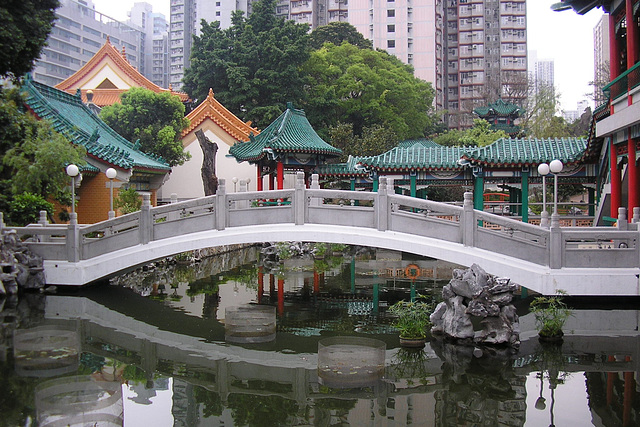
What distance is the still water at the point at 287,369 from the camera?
6836mm

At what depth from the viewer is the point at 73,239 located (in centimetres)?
1325

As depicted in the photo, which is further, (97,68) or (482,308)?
(97,68)

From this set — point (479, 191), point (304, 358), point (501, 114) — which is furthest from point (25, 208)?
point (501, 114)

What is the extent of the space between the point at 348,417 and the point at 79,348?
4779mm

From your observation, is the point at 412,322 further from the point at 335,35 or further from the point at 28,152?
the point at 335,35

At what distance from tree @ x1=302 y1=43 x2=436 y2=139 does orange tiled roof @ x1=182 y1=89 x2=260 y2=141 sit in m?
6.70

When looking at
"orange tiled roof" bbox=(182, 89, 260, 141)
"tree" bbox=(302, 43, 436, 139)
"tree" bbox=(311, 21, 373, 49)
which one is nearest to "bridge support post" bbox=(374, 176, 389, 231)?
"orange tiled roof" bbox=(182, 89, 260, 141)

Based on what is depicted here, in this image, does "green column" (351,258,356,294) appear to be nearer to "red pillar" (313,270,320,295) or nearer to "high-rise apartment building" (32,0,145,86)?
"red pillar" (313,270,320,295)

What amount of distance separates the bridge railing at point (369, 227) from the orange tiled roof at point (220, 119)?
1719cm

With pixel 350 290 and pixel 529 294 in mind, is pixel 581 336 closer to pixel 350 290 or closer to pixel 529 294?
pixel 529 294

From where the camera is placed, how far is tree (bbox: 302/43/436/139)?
36.7m

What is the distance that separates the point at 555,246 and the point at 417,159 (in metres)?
9.54

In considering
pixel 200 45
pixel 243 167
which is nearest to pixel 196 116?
pixel 243 167

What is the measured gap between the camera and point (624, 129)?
13367 millimetres
